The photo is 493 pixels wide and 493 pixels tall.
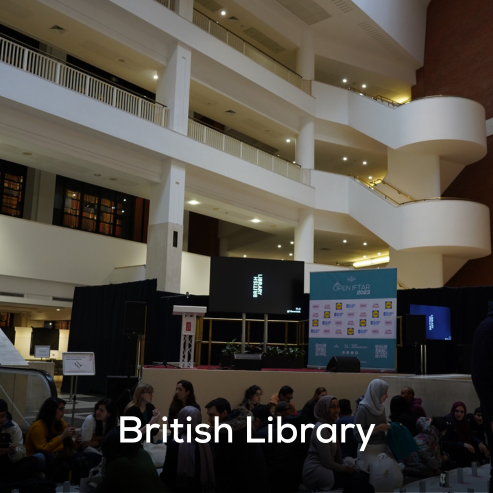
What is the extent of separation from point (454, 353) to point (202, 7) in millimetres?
13557

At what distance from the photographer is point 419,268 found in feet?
63.2

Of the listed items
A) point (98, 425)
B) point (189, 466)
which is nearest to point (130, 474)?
point (189, 466)

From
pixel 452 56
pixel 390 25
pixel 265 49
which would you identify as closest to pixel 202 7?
pixel 265 49

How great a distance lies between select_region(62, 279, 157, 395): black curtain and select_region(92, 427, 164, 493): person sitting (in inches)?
381

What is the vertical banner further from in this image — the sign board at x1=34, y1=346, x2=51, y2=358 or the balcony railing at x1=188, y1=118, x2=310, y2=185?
the balcony railing at x1=188, y1=118, x2=310, y2=185

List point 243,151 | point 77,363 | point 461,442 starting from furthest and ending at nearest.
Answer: point 243,151
point 77,363
point 461,442

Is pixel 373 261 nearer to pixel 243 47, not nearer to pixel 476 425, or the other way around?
pixel 243 47

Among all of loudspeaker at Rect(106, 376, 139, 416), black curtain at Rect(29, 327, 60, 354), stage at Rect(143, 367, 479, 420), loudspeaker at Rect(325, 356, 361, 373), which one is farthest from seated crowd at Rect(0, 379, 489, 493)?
black curtain at Rect(29, 327, 60, 354)

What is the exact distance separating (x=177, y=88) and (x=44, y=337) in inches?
379

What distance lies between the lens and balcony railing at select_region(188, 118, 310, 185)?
17641 mm

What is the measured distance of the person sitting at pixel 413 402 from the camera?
7.19m

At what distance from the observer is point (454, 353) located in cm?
1265

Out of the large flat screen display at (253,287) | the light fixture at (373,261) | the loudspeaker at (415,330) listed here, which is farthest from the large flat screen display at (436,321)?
the light fixture at (373,261)

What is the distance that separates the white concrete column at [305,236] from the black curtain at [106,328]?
7.51 metres
